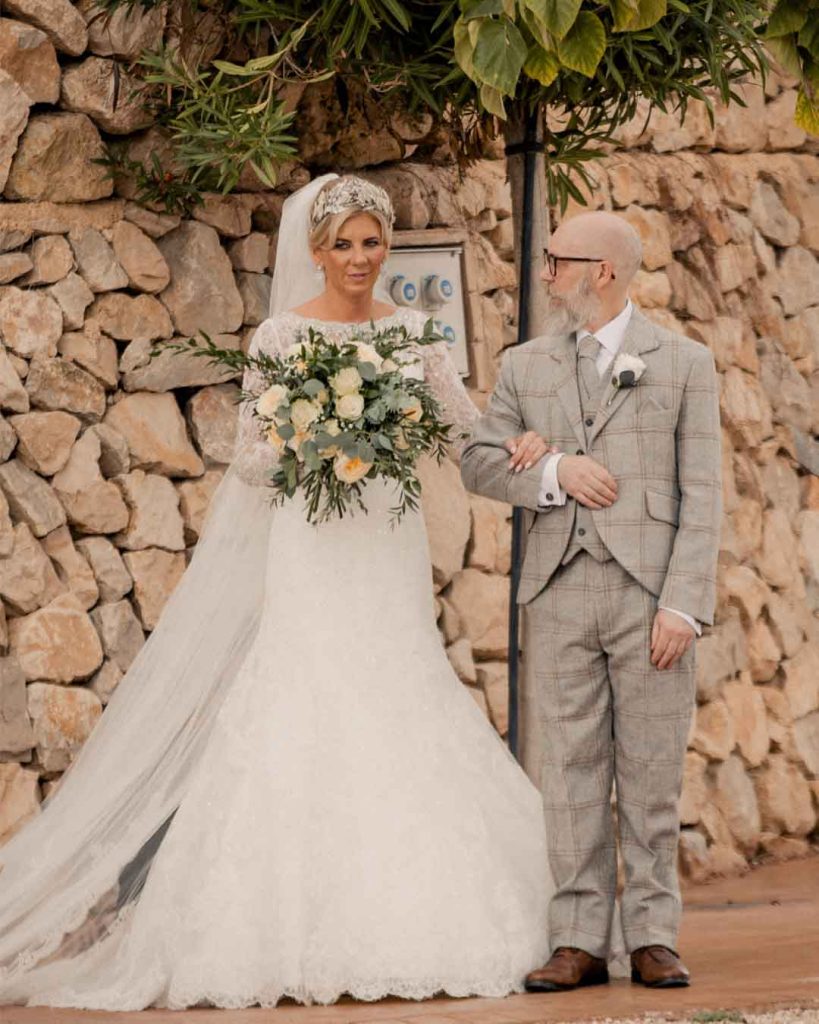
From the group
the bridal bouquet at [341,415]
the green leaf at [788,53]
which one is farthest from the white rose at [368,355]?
the green leaf at [788,53]

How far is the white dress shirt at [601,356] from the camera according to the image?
14.9 ft

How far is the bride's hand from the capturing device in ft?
15.0

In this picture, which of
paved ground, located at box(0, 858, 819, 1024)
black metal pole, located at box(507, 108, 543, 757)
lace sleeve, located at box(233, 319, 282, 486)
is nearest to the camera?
paved ground, located at box(0, 858, 819, 1024)

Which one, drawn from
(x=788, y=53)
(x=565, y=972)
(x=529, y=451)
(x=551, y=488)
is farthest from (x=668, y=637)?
(x=788, y=53)

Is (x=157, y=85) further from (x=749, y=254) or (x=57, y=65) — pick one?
(x=749, y=254)

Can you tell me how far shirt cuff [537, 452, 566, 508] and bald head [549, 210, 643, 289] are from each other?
19.1 inches

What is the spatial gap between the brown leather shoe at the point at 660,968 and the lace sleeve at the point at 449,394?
1406 millimetres

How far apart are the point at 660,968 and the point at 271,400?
168 cm

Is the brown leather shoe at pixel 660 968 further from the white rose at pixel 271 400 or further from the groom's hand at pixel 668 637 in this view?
the white rose at pixel 271 400

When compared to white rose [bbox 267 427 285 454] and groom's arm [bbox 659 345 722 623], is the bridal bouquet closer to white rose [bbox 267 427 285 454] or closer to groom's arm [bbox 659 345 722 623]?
white rose [bbox 267 427 285 454]

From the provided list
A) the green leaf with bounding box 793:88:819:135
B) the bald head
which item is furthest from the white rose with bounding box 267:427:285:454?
the green leaf with bounding box 793:88:819:135

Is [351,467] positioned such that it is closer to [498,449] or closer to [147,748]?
[498,449]

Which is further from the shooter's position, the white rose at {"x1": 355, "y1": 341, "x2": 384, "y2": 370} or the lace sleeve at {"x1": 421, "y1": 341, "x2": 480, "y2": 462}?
the lace sleeve at {"x1": 421, "y1": 341, "x2": 480, "y2": 462}

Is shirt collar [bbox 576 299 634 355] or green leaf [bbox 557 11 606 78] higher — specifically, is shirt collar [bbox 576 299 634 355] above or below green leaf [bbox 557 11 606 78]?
below
